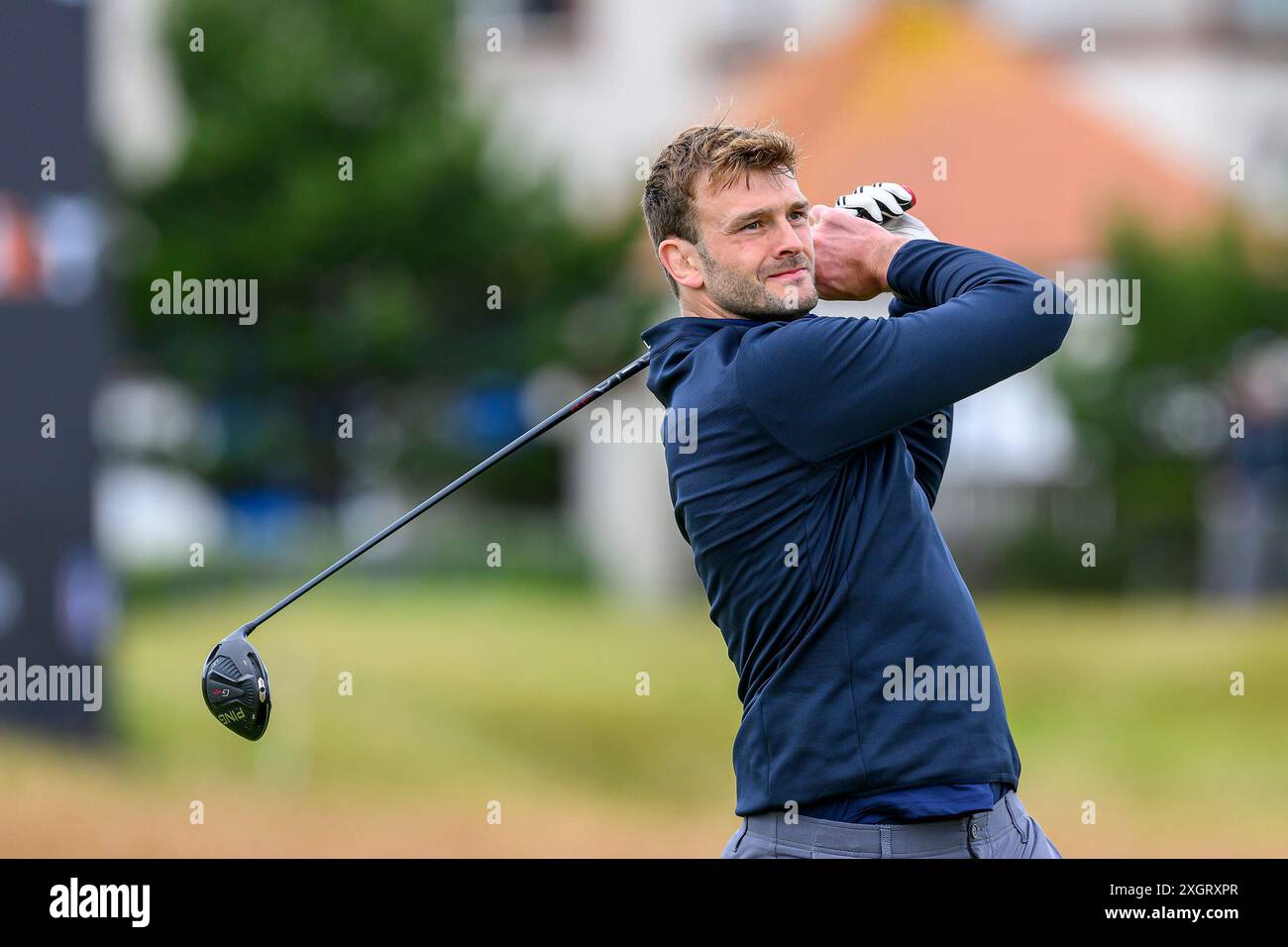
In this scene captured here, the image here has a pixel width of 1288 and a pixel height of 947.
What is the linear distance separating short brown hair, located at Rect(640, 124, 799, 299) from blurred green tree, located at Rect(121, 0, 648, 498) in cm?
1943

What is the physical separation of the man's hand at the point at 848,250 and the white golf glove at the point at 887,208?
41 millimetres

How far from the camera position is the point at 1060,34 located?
29062mm

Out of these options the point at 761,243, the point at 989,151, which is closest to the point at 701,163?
the point at 761,243

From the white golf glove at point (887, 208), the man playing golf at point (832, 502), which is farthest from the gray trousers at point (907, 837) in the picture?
the white golf glove at point (887, 208)

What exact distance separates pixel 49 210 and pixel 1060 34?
19051 mm

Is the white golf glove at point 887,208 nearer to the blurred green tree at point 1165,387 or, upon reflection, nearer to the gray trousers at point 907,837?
the gray trousers at point 907,837

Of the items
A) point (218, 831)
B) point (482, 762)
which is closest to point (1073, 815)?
point (482, 762)

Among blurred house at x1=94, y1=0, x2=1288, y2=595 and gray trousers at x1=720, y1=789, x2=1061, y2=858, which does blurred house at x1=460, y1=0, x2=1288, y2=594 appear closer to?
blurred house at x1=94, y1=0, x2=1288, y2=595

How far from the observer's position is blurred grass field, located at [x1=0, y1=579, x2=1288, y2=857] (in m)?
12.8

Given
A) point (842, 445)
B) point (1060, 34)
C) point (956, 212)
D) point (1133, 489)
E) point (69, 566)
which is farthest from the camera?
point (1060, 34)

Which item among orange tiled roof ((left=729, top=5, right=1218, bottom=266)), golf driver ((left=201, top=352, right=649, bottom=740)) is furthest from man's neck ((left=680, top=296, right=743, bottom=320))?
orange tiled roof ((left=729, top=5, right=1218, bottom=266))

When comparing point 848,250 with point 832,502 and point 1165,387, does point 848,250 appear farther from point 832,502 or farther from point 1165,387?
point 1165,387

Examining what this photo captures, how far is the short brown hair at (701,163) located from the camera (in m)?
4.01
